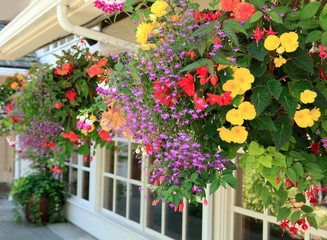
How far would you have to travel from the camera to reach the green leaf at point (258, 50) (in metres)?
1.10

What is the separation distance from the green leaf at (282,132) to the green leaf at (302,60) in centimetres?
16

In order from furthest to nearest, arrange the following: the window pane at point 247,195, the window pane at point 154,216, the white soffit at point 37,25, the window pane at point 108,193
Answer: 1. the window pane at point 108,193
2. the window pane at point 154,216
3. the white soffit at point 37,25
4. the window pane at point 247,195

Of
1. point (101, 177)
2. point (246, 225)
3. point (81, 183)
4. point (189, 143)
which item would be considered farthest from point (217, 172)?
point (81, 183)

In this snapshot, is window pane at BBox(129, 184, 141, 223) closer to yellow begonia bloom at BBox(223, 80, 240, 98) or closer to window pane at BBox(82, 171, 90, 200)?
window pane at BBox(82, 171, 90, 200)

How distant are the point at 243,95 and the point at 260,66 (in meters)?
0.10

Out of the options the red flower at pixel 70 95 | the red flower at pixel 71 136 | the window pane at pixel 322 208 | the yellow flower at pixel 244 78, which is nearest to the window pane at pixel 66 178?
the red flower at pixel 71 136

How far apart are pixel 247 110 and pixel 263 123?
6cm

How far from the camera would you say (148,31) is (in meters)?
1.43

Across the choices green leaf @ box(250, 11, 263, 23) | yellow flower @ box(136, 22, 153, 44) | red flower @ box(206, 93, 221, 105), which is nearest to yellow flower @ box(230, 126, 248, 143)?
red flower @ box(206, 93, 221, 105)

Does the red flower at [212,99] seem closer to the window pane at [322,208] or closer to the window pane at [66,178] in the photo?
the window pane at [322,208]

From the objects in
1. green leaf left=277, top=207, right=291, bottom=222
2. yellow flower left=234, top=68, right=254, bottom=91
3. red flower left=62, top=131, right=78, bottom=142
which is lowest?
green leaf left=277, top=207, right=291, bottom=222

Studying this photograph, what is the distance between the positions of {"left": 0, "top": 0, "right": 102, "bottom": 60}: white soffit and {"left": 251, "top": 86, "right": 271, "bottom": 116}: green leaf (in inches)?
87.9

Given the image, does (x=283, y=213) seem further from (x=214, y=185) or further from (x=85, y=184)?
(x=85, y=184)

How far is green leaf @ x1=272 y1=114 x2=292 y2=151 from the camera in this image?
44.8 inches
